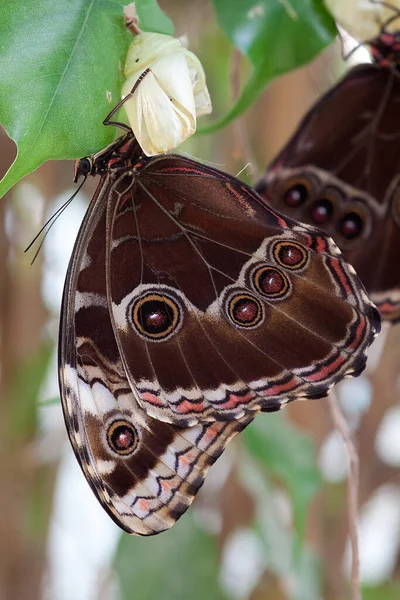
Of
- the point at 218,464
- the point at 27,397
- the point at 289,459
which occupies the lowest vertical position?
the point at 218,464

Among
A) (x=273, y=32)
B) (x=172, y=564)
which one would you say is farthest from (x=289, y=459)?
(x=273, y=32)

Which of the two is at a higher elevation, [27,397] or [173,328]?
[173,328]

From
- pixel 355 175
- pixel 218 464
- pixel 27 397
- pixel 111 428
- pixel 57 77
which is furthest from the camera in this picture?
pixel 218 464

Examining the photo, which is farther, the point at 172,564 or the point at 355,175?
the point at 172,564

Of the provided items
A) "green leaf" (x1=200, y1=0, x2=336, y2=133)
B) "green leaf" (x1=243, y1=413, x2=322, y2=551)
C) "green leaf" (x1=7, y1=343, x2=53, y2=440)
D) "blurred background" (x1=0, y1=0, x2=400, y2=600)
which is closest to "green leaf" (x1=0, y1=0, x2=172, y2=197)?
"green leaf" (x1=200, y1=0, x2=336, y2=133)

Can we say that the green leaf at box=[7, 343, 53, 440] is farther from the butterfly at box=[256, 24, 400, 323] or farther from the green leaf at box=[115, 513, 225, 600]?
the butterfly at box=[256, 24, 400, 323]

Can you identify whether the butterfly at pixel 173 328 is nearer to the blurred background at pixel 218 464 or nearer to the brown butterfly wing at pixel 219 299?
the brown butterfly wing at pixel 219 299

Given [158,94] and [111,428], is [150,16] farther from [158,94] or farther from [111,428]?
[111,428]

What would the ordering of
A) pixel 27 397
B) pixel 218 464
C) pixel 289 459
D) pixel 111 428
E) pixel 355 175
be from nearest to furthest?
pixel 111 428
pixel 355 175
pixel 289 459
pixel 27 397
pixel 218 464
